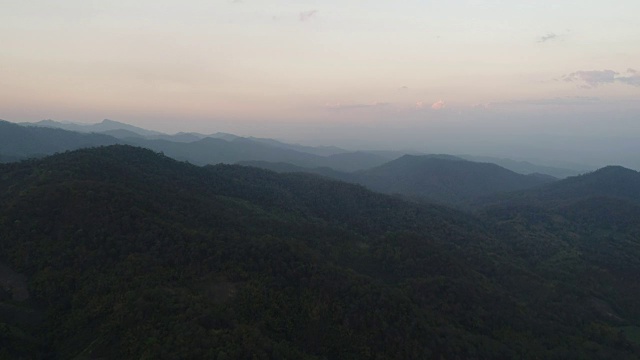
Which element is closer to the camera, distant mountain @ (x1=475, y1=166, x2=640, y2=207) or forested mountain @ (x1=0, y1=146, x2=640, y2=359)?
forested mountain @ (x1=0, y1=146, x2=640, y2=359)

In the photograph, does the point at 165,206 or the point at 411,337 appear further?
the point at 165,206

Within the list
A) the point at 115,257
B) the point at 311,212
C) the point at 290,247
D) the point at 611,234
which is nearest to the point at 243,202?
the point at 311,212

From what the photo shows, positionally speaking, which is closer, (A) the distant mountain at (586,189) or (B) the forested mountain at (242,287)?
(B) the forested mountain at (242,287)

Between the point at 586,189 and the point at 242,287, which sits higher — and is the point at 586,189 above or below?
above

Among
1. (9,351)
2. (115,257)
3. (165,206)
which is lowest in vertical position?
(9,351)

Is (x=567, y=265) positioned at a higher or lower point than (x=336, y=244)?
lower

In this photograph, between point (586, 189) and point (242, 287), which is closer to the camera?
point (242, 287)

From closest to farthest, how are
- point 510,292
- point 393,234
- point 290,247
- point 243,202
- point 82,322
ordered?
point 82,322 → point 290,247 → point 510,292 → point 393,234 → point 243,202

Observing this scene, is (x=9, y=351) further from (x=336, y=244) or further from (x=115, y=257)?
Result: (x=336, y=244)
